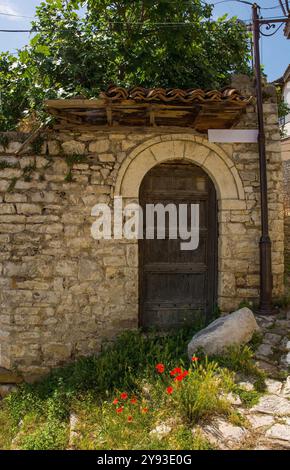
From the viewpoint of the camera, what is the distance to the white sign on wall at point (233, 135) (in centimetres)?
438

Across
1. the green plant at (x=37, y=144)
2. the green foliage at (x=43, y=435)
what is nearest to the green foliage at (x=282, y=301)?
the green foliage at (x=43, y=435)

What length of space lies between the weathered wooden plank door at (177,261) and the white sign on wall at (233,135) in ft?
1.62

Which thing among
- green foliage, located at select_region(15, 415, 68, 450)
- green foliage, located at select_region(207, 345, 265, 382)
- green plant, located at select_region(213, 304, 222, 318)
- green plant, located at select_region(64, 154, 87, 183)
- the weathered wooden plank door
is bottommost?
green foliage, located at select_region(15, 415, 68, 450)

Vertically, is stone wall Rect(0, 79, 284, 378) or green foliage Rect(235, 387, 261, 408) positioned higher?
stone wall Rect(0, 79, 284, 378)

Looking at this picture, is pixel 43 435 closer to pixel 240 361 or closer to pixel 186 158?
pixel 240 361

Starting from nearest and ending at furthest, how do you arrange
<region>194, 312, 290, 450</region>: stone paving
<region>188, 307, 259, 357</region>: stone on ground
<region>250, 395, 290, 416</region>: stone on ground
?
<region>194, 312, 290, 450</region>: stone paving → <region>250, 395, 290, 416</region>: stone on ground → <region>188, 307, 259, 357</region>: stone on ground

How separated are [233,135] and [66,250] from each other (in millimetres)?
2690

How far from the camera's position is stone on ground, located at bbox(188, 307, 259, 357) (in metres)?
3.53

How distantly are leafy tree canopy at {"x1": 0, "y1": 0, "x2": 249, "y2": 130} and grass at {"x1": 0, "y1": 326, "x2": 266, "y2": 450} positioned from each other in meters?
3.50

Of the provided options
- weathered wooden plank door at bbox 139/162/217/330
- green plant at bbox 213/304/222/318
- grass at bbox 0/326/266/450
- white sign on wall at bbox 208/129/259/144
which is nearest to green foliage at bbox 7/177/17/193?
weathered wooden plank door at bbox 139/162/217/330

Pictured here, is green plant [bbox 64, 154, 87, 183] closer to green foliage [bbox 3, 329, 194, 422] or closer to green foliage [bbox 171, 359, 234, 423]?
green foliage [bbox 3, 329, 194, 422]

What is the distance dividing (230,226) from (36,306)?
109 inches

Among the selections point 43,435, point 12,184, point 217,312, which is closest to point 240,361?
point 217,312
